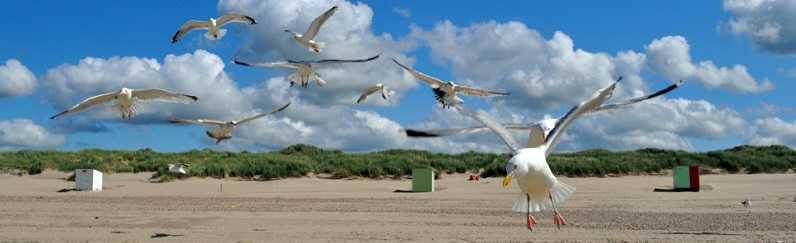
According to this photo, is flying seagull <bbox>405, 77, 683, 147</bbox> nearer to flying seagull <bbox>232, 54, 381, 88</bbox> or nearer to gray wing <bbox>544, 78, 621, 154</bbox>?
gray wing <bbox>544, 78, 621, 154</bbox>

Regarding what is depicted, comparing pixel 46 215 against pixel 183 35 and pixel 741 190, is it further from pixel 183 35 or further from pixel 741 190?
pixel 741 190

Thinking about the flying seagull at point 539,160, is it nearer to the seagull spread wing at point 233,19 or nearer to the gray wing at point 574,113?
the gray wing at point 574,113

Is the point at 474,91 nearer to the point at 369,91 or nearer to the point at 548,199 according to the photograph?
the point at 369,91

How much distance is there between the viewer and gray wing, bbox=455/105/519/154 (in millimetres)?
10484

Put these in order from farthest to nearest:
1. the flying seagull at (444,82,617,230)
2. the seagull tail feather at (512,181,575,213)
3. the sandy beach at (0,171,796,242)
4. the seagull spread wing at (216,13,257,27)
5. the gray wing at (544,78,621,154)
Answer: the seagull spread wing at (216,13,257,27) < the sandy beach at (0,171,796,242) < the seagull tail feather at (512,181,575,213) < the gray wing at (544,78,621,154) < the flying seagull at (444,82,617,230)

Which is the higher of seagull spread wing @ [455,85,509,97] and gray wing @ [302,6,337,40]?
gray wing @ [302,6,337,40]

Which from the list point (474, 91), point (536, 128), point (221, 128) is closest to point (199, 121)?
point (221, 128)

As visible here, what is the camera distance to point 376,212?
16.0 metres

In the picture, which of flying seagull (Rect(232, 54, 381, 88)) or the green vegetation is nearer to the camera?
flying seagull (Rect(232, 54, 381, 88))

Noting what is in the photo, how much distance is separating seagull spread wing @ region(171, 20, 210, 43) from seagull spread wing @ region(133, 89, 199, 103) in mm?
2499

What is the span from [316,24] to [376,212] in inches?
303

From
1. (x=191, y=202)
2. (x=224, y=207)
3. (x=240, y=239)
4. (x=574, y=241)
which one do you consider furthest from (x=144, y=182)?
(x=574, y=241)

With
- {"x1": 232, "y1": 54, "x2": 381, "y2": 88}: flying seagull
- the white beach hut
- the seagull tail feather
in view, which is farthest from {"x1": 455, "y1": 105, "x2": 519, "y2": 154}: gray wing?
the white beach hut

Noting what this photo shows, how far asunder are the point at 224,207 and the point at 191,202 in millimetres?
2077
